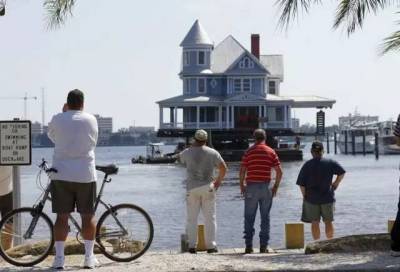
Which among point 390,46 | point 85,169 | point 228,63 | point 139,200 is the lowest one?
point 139,200

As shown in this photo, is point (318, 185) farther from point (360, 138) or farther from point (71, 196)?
point (360, 138)

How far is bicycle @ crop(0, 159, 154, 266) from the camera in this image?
1033 centimetres

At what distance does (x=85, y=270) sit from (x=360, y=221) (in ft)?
72.3

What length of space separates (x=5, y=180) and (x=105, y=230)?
2.47m

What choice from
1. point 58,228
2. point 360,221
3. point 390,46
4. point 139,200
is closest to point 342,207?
point 360,221

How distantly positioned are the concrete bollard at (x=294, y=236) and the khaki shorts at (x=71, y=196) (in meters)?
4.33

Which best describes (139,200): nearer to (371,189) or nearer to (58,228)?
(371,189)

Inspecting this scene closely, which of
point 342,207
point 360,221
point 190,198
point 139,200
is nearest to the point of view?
point 190,198

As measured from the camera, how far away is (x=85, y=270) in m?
9.71

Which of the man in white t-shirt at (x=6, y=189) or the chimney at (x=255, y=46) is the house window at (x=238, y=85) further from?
the man in white t-shirt at (x=6, y=189)

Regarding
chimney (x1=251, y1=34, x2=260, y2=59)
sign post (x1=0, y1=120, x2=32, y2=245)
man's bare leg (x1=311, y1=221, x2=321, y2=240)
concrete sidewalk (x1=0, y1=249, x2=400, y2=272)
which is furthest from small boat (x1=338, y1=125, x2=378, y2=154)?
concrete sidewalk (x1=0, y1=249, x2=400, y2=272)

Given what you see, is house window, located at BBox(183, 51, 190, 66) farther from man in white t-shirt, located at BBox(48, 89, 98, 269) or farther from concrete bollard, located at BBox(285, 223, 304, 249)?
man in white t-shirt, located at BBox(48, 89, 98, 269)

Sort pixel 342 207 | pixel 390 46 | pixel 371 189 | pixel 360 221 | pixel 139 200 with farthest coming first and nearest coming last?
pixel 371 189, pixel 139 200, pixel 342 207, pixel 360 221, pixel 390 46

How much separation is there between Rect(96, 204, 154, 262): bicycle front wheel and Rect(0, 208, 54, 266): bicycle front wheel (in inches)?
25.1
